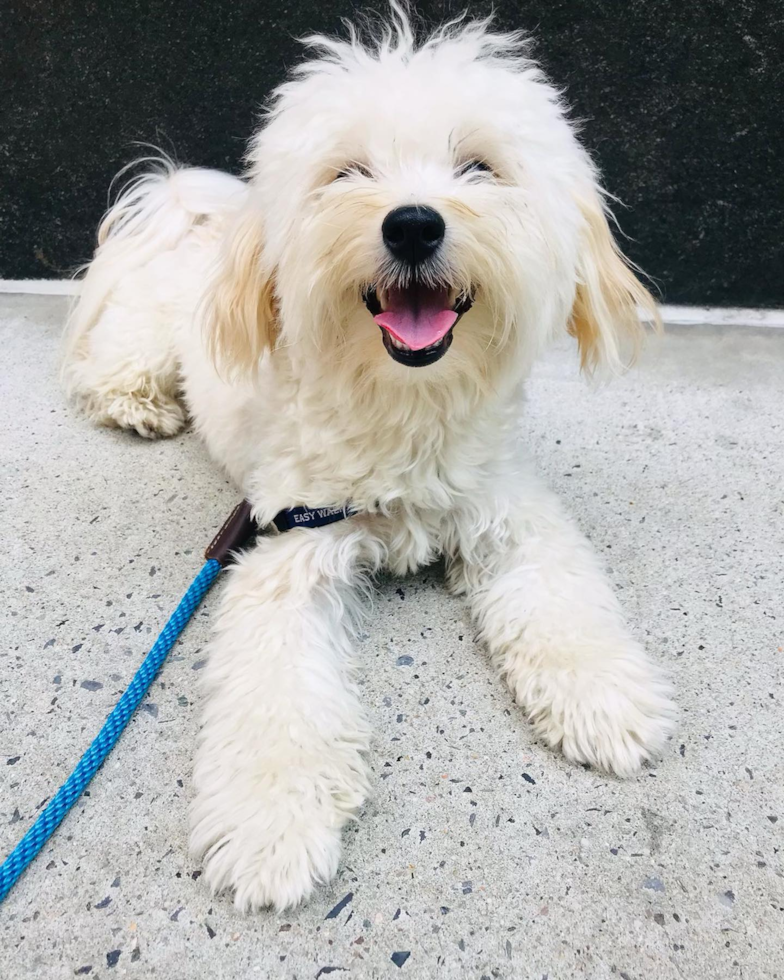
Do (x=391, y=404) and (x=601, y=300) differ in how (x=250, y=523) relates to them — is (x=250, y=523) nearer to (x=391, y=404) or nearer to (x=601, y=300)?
(x=391, y=404)

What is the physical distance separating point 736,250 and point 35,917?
3.41 metres

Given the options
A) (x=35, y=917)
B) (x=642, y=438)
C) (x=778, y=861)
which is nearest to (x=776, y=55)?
(x=642, y=438)

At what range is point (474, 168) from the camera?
1.45 metres

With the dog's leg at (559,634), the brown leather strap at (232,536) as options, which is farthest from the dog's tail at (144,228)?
the dog's leg at (559,634)

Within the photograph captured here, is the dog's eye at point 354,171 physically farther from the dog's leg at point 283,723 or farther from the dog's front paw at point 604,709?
Result: the dog's front paw at point 604,709

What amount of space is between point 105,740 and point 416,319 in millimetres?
981

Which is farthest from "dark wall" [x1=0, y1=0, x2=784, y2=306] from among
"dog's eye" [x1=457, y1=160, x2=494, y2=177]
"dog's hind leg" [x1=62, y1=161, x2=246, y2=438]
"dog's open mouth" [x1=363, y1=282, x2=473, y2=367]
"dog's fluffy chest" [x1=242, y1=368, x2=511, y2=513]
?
"dog's open mouth" [x1=363, y1=282, x2=473, y2=367]

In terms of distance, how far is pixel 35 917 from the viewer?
1156mm

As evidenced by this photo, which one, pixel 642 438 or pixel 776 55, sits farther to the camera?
pixel 776 55

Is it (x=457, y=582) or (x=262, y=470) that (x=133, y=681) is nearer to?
(x=262, y=470)

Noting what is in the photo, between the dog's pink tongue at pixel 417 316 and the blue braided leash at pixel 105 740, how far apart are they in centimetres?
76

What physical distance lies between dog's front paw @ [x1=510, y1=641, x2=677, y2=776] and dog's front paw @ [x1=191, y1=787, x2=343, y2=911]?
0.46m

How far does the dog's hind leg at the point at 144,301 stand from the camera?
2.42 meters

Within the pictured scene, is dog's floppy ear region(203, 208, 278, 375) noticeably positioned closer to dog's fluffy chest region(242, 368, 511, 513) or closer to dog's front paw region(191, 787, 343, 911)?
dog's fluffy chest region(242, 368, 511, 513)
